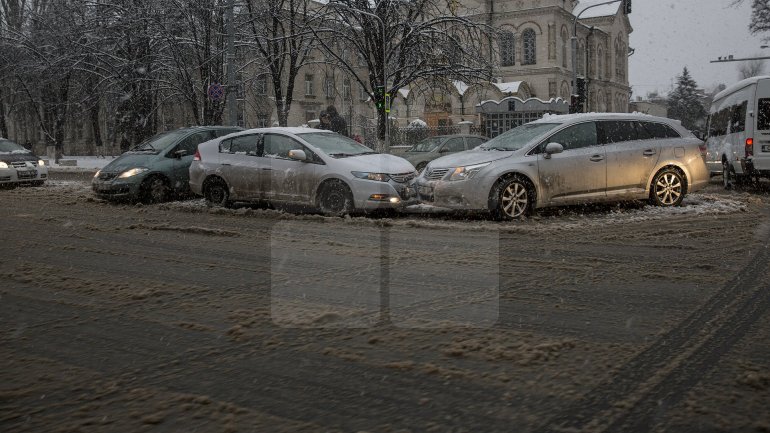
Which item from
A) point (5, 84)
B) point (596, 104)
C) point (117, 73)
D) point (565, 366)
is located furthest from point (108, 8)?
point (596, 104)

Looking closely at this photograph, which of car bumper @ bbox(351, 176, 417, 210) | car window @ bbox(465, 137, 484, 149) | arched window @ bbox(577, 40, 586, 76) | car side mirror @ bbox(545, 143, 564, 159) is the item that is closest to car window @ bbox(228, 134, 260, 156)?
car bumper @ bbox(351, 176, 417, 210)

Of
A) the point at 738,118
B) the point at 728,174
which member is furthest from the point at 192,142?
the point at 728,174

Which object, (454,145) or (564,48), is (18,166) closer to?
(454,145)

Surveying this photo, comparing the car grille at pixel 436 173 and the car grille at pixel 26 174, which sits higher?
the car grille at pixel 26 174

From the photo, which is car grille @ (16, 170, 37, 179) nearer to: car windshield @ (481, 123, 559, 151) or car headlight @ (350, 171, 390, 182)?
car headlight @ (350, 171, 390, 182)

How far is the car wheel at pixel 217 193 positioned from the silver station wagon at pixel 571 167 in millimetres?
3648

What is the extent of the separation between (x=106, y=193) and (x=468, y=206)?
737cm

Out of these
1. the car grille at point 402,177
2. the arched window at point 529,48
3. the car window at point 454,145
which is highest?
the arched window at point 529,48

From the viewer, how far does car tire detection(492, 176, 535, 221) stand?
10.3 meters

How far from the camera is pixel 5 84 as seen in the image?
39.2 m

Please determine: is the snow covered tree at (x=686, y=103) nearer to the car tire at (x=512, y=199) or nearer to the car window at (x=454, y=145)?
the car window at (x=454, y=145)

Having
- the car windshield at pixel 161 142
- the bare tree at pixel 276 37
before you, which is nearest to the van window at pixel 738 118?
the car windshield at pixel 161 142

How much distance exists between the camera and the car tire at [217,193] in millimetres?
12377

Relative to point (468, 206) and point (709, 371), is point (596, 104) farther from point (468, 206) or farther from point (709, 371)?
point (709, 371)
